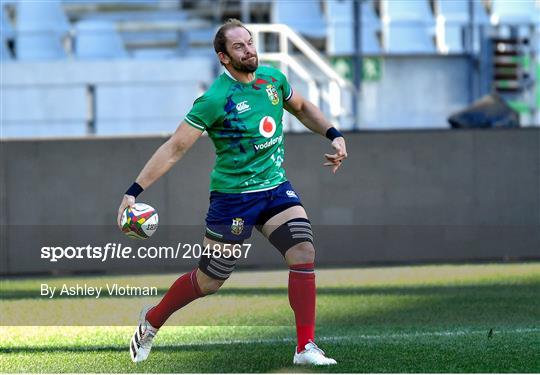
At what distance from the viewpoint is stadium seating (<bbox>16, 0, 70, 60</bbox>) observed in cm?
2559

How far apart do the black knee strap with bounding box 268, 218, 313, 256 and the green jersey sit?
0.26 metres

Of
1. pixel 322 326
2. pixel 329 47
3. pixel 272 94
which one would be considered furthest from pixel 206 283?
pixel 329 47

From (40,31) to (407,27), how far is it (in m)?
7.33

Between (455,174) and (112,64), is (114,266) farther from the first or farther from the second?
(112,64)

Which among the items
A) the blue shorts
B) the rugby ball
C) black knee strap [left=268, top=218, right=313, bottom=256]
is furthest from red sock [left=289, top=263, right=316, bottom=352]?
the rugby ball

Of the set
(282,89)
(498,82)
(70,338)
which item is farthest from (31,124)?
(282,89)

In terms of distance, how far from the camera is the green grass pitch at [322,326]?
7840 millimetres

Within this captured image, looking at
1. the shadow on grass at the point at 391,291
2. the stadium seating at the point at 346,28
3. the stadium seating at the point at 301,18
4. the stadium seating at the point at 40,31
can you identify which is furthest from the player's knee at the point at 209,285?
the stadium seating at the point at 301,18

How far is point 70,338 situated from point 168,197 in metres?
6.76

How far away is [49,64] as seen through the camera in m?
24.1

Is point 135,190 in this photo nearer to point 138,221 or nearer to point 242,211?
point 138,221

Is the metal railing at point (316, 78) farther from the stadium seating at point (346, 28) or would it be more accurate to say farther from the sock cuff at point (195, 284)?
the sock cuff at point (195, 284)

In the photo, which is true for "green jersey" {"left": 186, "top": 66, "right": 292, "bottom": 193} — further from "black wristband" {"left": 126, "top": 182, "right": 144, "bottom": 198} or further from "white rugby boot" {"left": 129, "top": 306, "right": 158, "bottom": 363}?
"white rugby boot" {"left": 129, "top": 306, "right": 158, "bottom": 363}

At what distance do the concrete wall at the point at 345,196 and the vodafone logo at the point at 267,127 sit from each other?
8.49 meters
